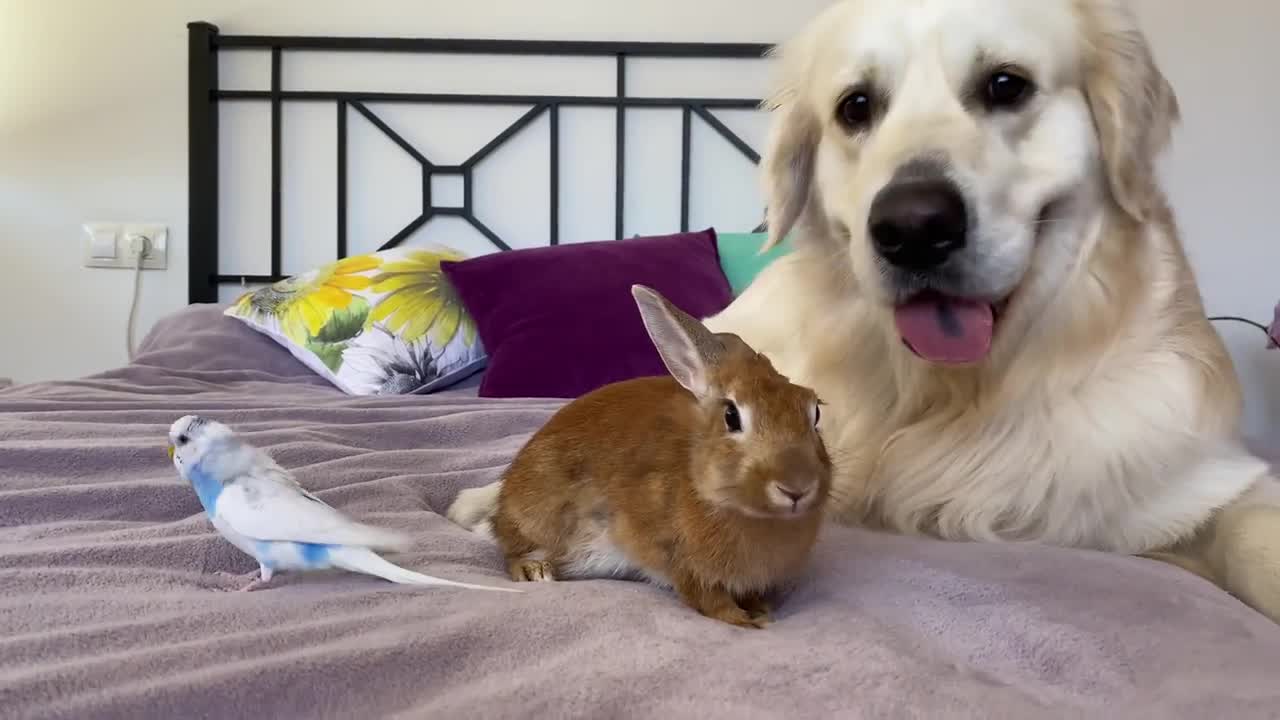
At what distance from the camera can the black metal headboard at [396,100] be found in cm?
292

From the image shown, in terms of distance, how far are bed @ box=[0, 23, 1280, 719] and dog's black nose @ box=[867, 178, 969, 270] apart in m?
0.32

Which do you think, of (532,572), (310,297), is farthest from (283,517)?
(310,297)

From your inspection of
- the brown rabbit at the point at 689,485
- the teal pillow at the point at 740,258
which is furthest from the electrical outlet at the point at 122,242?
the brown rabbit at the point at 689,485

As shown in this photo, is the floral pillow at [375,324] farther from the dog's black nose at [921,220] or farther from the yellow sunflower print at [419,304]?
the dog's black nose at [921,220]

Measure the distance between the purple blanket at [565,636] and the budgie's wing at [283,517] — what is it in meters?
0.05

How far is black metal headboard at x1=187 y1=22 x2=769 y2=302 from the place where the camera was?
2.92 metres

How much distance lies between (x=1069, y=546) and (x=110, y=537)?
106 cm

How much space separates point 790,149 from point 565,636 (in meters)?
0.90

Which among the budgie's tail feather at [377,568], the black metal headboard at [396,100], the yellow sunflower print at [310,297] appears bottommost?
the budgie's tail feather at [377,568]

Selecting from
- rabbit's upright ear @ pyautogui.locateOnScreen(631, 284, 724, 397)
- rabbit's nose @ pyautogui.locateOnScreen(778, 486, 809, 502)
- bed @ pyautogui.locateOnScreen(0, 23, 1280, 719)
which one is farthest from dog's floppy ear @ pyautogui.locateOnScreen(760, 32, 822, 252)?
rabbit's nose @ pyautogui.locateOnScreen(778, 486, 809, 502)

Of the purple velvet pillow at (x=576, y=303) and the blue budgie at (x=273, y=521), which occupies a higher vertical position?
the purple velvet pillow at (x=576, y=303)

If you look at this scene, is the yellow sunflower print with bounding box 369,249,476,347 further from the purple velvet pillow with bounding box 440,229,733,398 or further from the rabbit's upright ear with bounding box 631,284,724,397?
the rabbit's upright ear with bounding box 631,284,724,397

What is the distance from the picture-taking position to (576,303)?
2191 millimetres

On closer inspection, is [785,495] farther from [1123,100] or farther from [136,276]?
[136,276]
